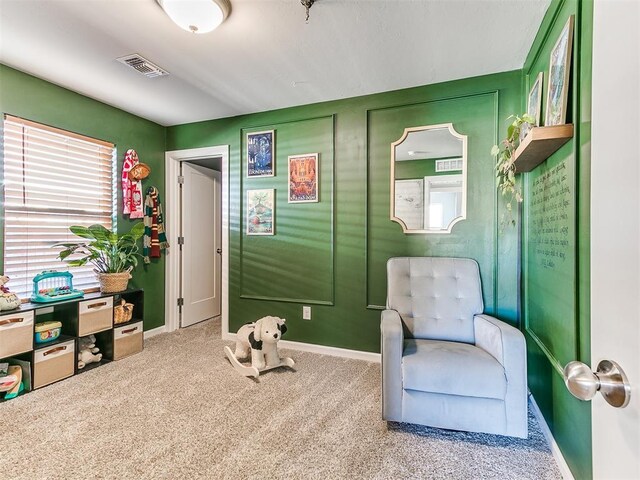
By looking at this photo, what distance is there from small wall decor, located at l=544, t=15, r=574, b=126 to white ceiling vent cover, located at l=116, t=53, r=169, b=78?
251 centimetres

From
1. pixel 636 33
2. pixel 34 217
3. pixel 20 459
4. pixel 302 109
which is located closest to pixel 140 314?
pixel 34 217

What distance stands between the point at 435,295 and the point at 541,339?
2.14 ft

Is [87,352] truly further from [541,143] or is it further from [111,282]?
[541,143]

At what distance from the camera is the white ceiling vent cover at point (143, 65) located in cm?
221

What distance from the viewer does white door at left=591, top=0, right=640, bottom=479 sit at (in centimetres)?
45

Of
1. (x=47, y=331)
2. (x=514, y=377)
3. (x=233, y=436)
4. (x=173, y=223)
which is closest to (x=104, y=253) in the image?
(x=47, y=331)

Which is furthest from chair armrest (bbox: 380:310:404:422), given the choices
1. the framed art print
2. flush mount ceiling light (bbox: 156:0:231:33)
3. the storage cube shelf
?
the storage cube shelf

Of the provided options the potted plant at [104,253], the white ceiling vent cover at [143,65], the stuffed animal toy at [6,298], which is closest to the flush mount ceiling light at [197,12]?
the white ceiling vent cover at [143,65]

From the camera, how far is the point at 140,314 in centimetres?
303

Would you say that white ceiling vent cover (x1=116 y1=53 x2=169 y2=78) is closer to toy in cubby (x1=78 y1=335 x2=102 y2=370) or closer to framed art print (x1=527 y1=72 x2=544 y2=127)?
toy in cubby (x1=78 y1=335 x2=102 y2=370)

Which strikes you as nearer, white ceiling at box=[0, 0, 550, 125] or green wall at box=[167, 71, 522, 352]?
white ceiling at box=[0, 0, 550, 125]

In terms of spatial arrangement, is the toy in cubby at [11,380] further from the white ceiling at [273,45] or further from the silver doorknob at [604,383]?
the silver doorknob at [604,383]

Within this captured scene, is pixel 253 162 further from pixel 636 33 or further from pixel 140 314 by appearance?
pixel 636 33

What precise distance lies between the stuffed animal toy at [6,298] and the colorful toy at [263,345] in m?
1.55
